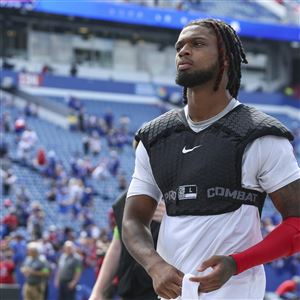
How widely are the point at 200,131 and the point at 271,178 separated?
29cm

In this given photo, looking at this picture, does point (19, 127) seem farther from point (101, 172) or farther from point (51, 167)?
point (101, 172)

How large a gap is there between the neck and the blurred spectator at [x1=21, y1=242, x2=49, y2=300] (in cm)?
1062

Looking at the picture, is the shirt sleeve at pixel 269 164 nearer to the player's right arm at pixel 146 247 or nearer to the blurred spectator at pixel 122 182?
the player's right arm at pixel 146 247

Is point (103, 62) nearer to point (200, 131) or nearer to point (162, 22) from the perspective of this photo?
point (162, 22)

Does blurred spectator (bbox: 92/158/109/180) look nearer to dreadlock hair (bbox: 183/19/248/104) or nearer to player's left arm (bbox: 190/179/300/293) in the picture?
dreadlock hair (bbox: 183/19/248/104)

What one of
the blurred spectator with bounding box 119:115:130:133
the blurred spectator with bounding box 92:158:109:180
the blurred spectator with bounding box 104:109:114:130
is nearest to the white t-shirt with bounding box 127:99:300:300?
the blurred spectator with bounding box 92:158:109:180

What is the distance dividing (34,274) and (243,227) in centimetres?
1088

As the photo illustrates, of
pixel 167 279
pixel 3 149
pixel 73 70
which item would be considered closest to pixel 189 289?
→ pixel 167 279

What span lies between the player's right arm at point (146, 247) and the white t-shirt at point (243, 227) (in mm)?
75

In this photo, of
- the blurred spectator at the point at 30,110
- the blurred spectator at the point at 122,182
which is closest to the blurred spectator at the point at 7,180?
the blurred spectator at the point at 122,182

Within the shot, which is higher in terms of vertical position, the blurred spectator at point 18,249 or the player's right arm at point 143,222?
the player's right arm at point 143,222

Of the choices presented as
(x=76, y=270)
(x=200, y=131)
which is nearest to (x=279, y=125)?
(x=200, y=131)

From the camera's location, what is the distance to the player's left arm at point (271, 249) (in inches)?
101

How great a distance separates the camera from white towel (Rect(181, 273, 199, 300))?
260 centimetres
